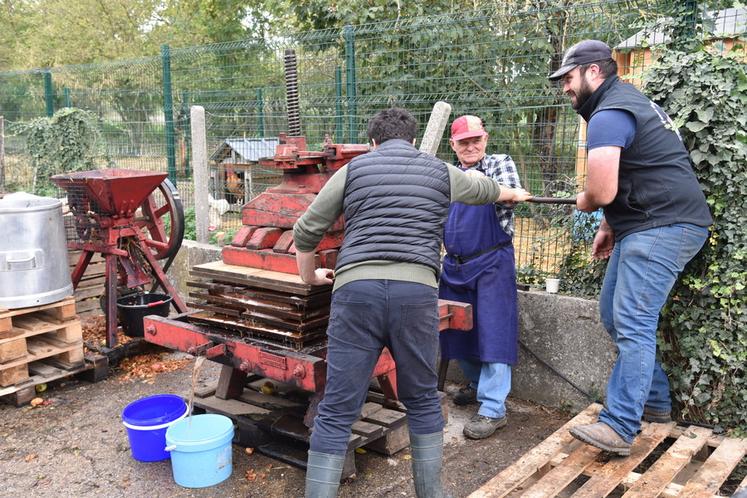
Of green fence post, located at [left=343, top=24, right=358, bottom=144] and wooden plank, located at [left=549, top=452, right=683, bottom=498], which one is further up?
green fence post, located at [left=343, top=24, right=358, bottom=144]

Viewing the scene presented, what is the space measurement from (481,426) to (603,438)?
93 centimetres

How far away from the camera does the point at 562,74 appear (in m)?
3.44

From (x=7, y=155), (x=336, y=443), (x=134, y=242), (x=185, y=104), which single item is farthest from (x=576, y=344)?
(x=7, y=155)

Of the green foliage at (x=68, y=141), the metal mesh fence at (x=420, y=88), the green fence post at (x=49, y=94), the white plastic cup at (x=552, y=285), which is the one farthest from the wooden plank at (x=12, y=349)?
the green fence post at (x=49, y=94)

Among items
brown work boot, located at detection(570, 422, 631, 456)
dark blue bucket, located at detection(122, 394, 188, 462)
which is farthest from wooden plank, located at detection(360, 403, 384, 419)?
brown work boot, located at detection(570, 422, 631, 456)

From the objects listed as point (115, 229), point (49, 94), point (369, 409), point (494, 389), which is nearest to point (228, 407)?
point (369, 409)

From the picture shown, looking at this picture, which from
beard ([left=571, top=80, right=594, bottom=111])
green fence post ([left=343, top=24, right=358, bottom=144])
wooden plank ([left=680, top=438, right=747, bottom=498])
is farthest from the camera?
green fence post ([left=343, top=24, right=358, bottom=144])

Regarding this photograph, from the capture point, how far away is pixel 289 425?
3.83m

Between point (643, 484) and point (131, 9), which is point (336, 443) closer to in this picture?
point (643, 484)

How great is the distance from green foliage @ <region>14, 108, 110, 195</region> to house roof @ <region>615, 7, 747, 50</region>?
751cm

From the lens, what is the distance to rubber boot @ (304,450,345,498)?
2.94 meters

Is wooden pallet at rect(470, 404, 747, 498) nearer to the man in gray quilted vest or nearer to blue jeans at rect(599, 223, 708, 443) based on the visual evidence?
blue jeans at rect(599, 223, 708, 443)

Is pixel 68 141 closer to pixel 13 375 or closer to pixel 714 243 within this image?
pixel 13 375

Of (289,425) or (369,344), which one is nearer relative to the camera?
(369,344)
